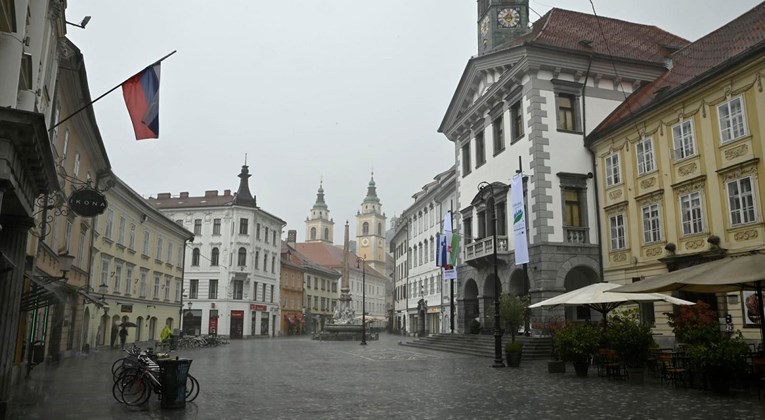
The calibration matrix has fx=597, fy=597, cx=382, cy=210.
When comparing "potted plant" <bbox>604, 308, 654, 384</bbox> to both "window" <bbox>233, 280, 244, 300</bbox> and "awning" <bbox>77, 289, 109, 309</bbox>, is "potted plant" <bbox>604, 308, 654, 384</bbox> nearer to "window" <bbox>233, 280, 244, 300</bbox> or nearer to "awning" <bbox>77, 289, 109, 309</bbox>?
"awning" <bbox>77, 289, 109, 309</bbox>

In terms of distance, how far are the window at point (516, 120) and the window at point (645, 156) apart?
20.8ft

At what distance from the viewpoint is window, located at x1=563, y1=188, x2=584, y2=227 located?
2879cm

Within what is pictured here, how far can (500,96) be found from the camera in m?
32.4

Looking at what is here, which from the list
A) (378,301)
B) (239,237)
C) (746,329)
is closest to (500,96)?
(746,329)

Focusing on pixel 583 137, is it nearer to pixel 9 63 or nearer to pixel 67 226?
pixel 67 226

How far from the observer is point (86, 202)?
50.7ft

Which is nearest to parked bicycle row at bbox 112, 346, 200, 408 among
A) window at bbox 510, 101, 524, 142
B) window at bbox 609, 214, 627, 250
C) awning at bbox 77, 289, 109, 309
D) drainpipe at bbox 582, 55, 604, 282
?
awning at bbox 77, 289, 109, 309

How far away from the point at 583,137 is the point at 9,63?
84.2ft

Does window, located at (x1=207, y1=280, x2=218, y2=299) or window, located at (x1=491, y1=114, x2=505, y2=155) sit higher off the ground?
window, located at (x1=491, y1=114, x2=505, y2=155)

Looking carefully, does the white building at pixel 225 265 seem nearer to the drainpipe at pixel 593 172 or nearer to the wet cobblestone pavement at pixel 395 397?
the wet cobblestone pavement at pixel 395 397

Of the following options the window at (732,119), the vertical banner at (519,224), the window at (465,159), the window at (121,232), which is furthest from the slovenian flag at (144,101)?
the window at (465,159)

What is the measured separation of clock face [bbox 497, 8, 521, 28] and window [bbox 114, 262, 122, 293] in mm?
27111

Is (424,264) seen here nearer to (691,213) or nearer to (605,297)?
(691,213)

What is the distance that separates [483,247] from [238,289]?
Result: 3638 cm
